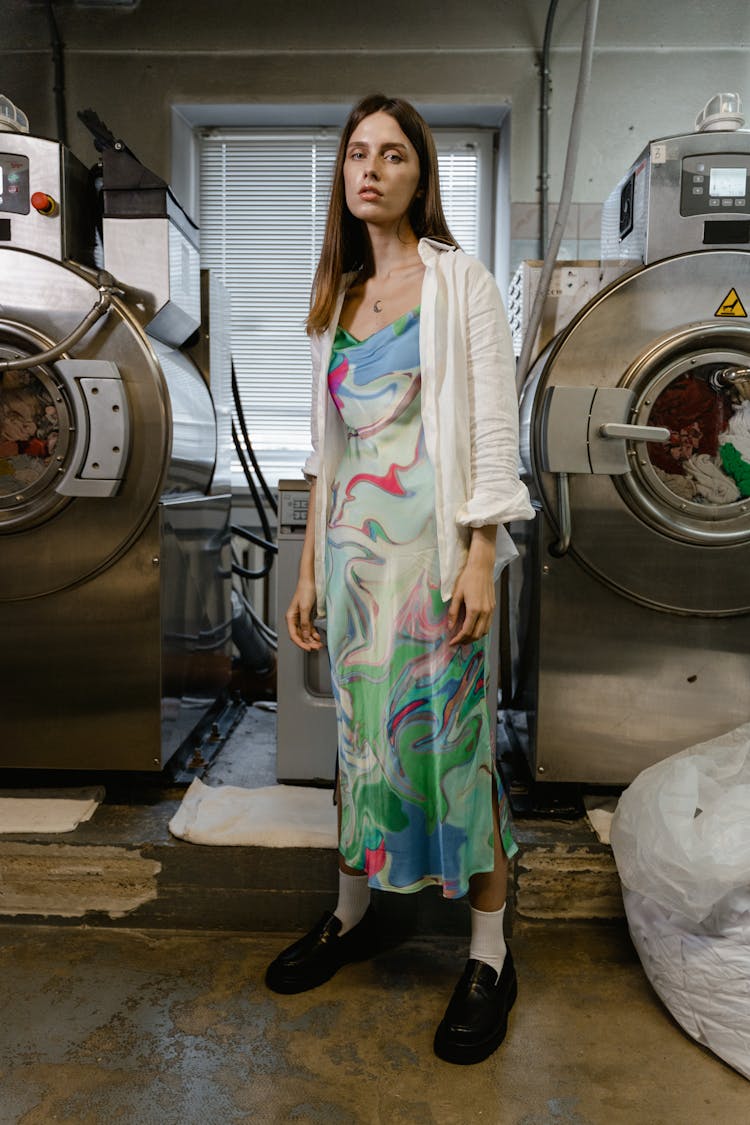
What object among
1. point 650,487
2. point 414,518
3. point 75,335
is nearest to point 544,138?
point 650,487

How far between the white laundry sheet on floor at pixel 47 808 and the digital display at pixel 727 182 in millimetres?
2046

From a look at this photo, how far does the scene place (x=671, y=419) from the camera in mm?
1865

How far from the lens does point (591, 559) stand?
6.32 ft

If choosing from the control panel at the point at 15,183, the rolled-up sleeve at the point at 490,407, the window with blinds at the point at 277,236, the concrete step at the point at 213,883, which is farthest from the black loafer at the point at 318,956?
the window with blinds at the point at 277,236

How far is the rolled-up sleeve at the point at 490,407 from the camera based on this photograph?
133cm

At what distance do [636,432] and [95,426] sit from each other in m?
1.20

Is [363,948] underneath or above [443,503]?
underneath

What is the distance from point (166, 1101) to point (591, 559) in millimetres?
1342

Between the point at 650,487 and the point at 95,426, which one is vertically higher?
the point at 95,426

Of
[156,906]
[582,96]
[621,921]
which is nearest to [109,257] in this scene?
[582,96]

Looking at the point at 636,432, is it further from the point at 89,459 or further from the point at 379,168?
the point at 89,459

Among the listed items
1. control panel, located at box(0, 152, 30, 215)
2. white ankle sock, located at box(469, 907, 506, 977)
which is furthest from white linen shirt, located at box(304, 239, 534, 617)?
control panel, located at box(0, 152, 30, 215)

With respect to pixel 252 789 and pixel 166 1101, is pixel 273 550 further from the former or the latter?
pixel 166 1101

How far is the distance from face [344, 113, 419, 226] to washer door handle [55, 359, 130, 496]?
0.76 m
